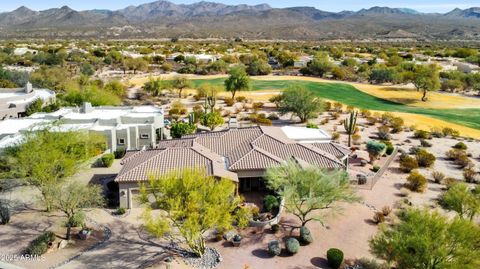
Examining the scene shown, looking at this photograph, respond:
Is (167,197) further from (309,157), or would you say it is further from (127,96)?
(127,96)

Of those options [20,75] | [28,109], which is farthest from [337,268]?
[20,75]

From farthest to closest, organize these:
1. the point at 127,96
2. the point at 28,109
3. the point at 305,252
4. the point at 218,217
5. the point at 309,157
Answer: the point at 127,96
the point at 28,109
the point at 309,157
the point at 305,252
the point at 218,217

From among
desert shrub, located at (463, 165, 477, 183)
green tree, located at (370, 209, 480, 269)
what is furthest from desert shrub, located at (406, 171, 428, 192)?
green tree, located at (370, 209, 480, 269)

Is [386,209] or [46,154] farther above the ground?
[46,154]

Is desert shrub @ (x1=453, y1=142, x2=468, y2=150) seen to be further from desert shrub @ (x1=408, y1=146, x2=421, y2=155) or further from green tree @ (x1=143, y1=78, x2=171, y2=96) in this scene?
green tree @ (x1=143, y1=78, x2=171, y2=96)

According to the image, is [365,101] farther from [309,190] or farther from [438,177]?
[309,190]

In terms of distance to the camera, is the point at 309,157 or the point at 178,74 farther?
the point at 178,74

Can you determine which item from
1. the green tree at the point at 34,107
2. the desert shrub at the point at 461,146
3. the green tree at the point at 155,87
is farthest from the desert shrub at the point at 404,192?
the green tree at the point at 155,87
